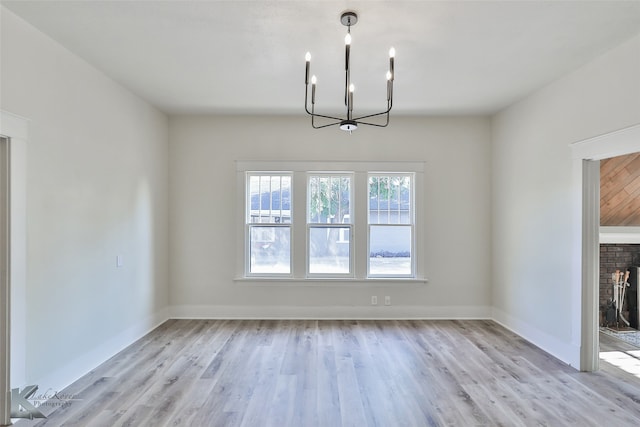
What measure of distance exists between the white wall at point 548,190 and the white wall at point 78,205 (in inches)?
181

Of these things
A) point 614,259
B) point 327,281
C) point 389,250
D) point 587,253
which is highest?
point 587,253

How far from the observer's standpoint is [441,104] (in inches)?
171

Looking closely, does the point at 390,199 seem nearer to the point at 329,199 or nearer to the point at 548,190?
the point at 329,199

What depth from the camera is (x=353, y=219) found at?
4.98 metres

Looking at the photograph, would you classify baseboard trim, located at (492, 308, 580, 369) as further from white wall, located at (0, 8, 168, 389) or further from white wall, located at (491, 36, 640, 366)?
white wall, located at (0, 8, 168, 389)

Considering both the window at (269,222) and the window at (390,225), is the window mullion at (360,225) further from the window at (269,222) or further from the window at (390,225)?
the window at (269,222)

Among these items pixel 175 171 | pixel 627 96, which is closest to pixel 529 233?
pixel 627 96

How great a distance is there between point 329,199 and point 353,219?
0.45 meters

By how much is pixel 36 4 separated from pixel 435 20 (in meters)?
2.73

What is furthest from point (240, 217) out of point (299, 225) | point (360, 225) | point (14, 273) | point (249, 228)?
point (14, 273)

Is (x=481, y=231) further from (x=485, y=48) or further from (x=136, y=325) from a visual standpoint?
(x=136, y=325)

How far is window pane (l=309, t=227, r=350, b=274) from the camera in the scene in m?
4.98

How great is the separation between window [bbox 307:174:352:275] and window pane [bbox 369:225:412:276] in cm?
36

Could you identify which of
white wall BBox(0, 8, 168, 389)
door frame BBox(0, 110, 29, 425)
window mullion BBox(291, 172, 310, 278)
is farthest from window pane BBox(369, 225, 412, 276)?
door frame BBox(0, 110, 29, 425)
